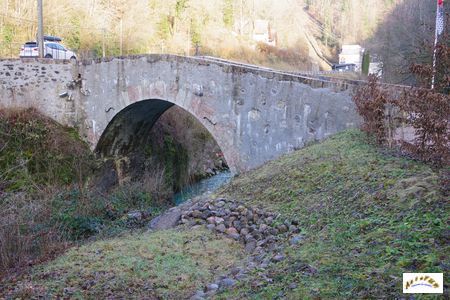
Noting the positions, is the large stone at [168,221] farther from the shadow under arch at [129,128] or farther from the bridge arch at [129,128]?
the shadow under arch at [129,128]

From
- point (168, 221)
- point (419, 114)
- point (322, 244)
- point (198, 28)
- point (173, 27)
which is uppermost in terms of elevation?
point (198, 28)

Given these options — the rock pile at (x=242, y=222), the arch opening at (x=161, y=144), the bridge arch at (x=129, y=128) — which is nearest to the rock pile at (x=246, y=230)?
the rock pile at (x=242, y=222)

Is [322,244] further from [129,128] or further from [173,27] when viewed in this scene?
[173,27]

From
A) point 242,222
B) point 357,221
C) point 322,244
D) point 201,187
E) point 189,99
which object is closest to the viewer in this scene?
point 322,244

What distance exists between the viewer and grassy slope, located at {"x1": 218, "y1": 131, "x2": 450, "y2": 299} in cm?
325

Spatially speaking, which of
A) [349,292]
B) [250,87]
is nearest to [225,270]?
[349,292]

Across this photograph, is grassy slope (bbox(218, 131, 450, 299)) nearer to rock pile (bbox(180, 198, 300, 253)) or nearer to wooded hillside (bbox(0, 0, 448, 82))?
rock pile (bbox(180, 198, 300, 253))

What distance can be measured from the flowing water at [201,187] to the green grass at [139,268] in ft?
25.1

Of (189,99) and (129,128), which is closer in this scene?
(189,99)

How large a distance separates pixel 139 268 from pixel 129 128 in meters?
9.78

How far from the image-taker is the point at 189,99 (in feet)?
35.3

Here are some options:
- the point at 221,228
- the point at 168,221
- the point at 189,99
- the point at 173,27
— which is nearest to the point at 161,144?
the point at 189,99

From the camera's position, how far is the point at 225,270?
15.6ft

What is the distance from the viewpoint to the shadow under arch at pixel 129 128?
1334 centimetres
